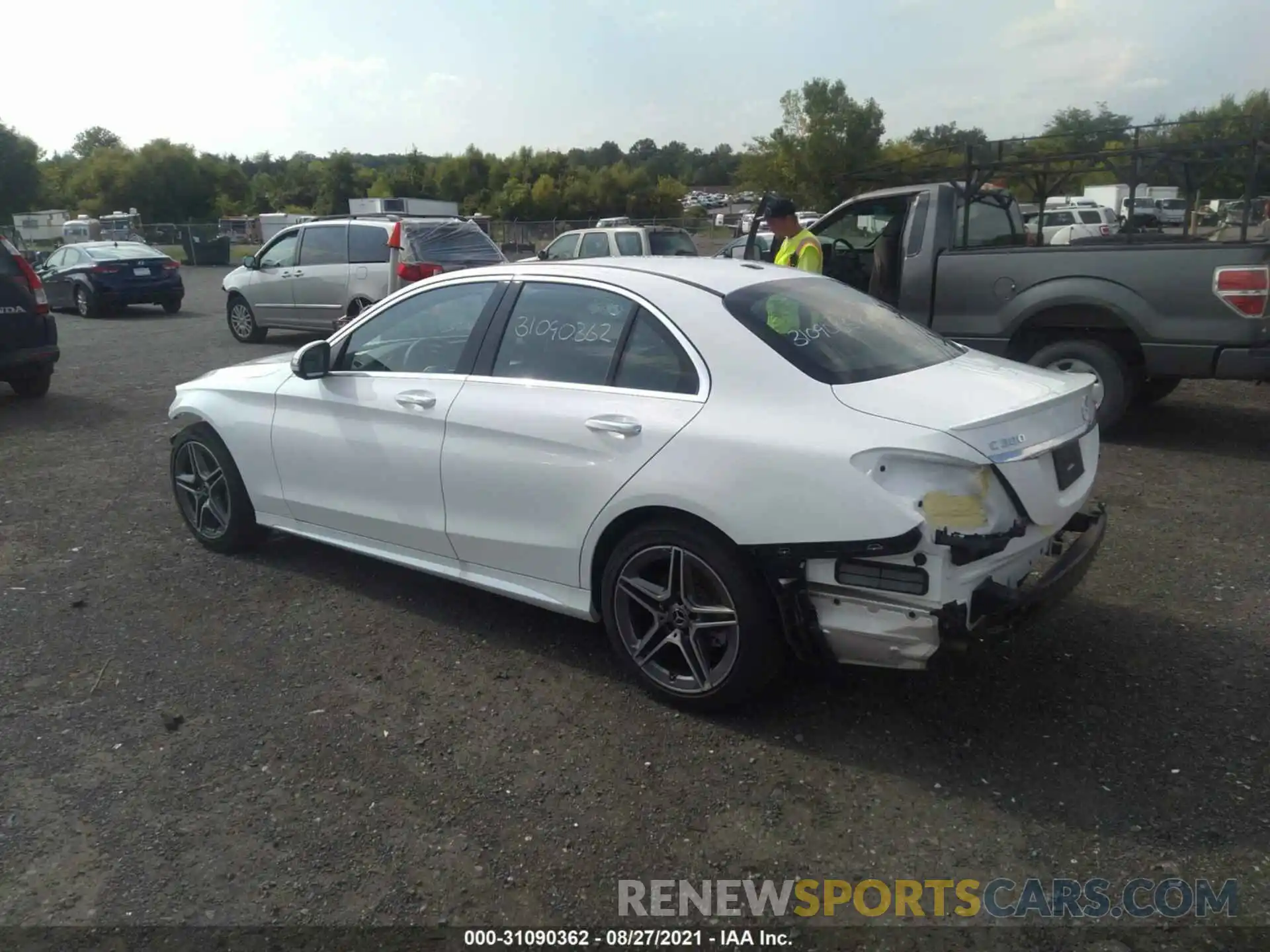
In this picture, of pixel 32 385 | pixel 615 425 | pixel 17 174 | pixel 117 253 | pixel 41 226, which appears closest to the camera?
pixel 615 425

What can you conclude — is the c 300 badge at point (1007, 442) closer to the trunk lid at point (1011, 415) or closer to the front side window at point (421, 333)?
the trunk lid at point (1011, 415)

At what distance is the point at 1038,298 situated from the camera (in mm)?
7449

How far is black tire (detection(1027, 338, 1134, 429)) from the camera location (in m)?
7.35

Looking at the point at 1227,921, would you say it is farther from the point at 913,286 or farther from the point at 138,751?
the point at 913,286

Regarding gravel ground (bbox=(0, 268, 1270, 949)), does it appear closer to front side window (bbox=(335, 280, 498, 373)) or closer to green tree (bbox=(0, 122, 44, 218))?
front side window (bbox=(335, 280, 498, 373))

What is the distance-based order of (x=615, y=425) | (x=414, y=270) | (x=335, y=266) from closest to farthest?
(x=615, y=425), (x=414, y=270), (x=335, y=266)

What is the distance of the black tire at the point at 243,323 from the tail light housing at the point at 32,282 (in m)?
4.65

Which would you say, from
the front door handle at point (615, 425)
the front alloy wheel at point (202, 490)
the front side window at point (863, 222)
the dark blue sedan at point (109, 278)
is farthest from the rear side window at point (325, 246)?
the front door handle at point (615, 425)

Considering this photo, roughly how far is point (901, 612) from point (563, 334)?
1.81 meters

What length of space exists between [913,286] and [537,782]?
6.06 meters

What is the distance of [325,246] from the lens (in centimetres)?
1316

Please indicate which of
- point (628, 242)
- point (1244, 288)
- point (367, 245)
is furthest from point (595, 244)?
point (1244, 288)

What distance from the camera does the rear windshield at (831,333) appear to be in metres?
3.58

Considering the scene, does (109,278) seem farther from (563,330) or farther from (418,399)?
(563,330)
